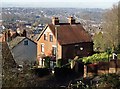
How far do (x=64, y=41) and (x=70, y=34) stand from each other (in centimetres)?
116

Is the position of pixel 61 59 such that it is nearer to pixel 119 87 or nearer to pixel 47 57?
pixel 47 57

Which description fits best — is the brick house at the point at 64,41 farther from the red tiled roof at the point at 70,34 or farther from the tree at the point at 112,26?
the tree at the point at 112,26

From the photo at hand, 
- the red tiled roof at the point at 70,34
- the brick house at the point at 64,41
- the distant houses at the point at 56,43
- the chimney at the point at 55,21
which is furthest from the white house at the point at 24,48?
the red tiled roof at the point at 70,34

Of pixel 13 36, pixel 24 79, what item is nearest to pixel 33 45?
pixel 13 36

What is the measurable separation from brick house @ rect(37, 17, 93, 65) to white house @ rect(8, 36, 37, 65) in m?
0.81

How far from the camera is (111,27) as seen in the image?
25.5 meters

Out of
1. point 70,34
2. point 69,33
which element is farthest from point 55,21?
point 70,34

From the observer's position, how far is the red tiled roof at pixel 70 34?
23.7 m

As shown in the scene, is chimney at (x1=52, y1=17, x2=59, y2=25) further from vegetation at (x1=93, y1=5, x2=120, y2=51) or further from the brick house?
vegetation at (x1=93, y1=5, x2=120, y2=51)

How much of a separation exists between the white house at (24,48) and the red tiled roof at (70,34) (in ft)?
9.55

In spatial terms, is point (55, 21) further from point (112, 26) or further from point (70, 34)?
point (112, 26)

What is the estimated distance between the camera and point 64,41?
23.4 m

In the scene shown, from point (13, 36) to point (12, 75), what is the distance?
1817cm

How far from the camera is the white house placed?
24.5 metres
